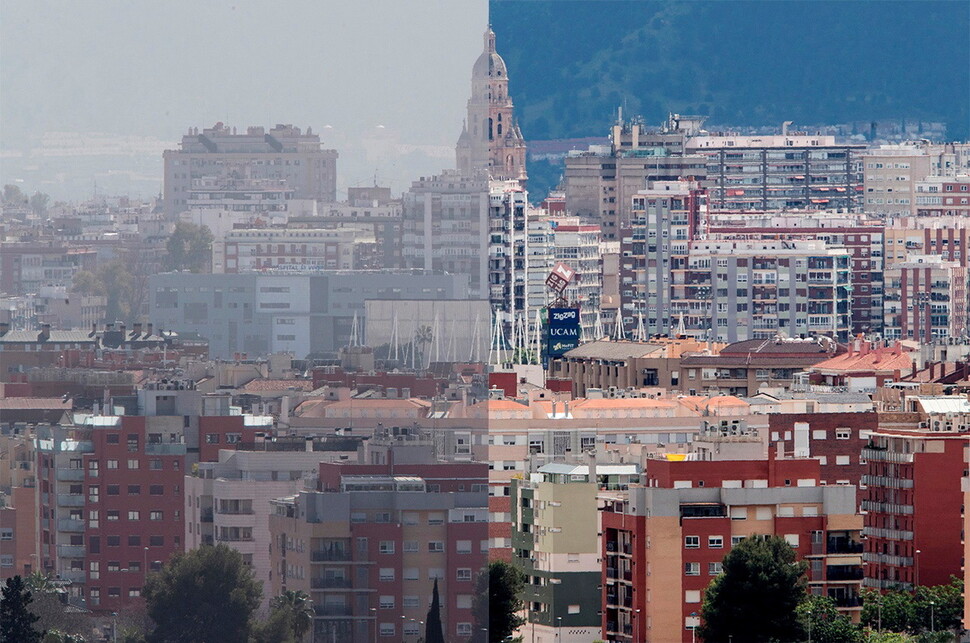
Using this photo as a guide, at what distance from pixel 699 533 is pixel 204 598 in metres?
3.15

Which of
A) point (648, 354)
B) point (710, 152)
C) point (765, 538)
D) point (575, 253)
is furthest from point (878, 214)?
point (765, 538)

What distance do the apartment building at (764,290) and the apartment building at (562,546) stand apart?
98.8ft

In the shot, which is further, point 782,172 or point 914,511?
point 782,172

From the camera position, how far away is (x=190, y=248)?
16734 millimetres

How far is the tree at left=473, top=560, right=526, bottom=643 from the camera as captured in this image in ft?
54.6

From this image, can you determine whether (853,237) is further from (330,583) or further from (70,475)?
(330,583)

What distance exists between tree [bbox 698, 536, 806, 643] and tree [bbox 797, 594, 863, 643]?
0.07m

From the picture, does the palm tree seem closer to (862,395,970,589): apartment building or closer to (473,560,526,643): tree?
(473,560,526,643): tree

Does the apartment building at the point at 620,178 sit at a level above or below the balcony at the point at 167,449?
above

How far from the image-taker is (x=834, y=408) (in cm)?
2328

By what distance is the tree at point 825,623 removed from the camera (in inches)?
680

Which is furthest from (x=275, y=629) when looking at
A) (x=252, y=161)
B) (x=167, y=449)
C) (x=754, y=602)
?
(x=167, y=449)

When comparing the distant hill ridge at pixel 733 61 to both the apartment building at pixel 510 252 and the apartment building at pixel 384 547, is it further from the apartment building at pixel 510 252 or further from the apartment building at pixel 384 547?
the apartment building at pixel 384 547

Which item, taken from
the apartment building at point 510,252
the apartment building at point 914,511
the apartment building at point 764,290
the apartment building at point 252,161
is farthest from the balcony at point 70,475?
the apartment building at point 764,290
